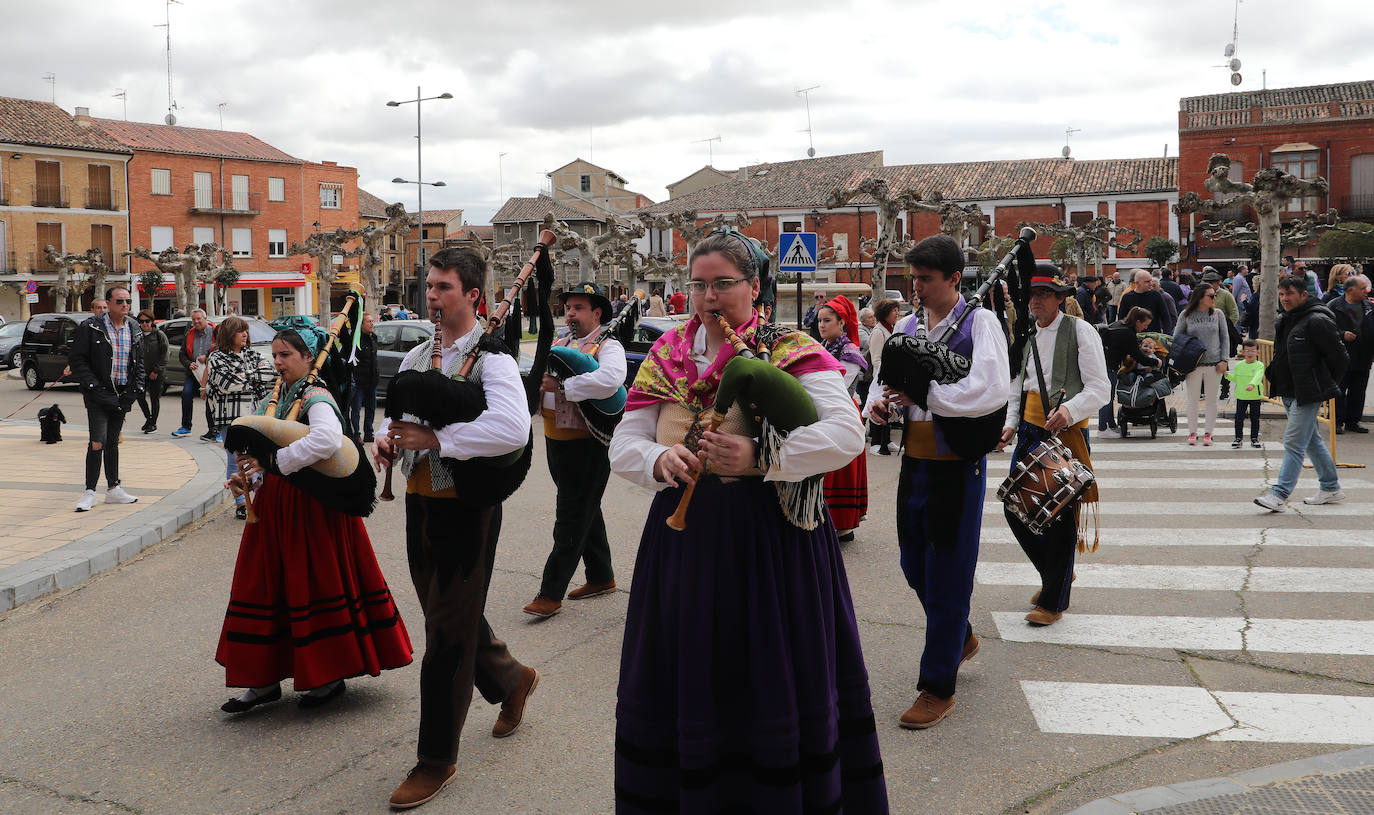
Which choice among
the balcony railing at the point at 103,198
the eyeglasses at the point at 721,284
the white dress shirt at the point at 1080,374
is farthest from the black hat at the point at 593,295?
the balcony railing at the point at 103,198

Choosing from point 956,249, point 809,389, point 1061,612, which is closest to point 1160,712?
point 1061,612

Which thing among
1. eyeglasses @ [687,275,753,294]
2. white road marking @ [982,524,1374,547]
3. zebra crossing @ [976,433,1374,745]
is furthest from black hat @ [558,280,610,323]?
white road marking @ [982,524,1374,547]

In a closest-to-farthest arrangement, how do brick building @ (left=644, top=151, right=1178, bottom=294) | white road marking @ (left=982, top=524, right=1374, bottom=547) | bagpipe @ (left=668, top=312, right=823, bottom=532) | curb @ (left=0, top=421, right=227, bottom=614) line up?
bagpipe @ (left=668, top=312, right=823, bottom=532)
curb @ (left=0, top=421, right=227, bottom=614)
white road marking @ (left=982, top=524, right=1374, bottom=547)
brick building @ (left=644, top=151, right=1178, bottom=294)

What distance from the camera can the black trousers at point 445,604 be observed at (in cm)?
400

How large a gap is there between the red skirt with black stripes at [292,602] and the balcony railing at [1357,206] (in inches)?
2148

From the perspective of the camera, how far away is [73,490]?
10320 millimetres

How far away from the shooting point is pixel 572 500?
6.32m

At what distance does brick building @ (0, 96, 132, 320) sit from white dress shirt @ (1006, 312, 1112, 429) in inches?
2020

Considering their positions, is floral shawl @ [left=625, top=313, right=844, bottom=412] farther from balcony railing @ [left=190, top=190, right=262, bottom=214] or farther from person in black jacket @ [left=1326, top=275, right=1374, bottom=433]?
balcony railing @ [left=190, top=190, right=262, bottom=214]

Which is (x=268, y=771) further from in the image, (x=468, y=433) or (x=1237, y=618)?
(x=1237, y=618)

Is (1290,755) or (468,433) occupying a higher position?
(468,433)

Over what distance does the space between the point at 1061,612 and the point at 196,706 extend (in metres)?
4.49

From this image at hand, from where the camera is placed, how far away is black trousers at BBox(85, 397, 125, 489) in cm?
949

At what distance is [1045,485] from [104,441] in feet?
26.6
